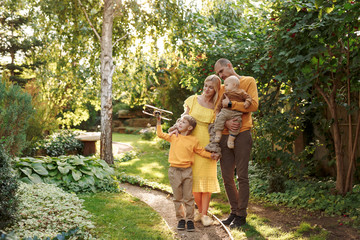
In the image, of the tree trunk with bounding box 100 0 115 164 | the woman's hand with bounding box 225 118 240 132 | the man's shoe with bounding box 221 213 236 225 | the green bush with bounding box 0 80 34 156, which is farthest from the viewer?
the tree trunk with bounding box 100 0 115 164

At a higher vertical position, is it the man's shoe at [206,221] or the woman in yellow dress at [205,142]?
the woman in yellow dress at [205,142]

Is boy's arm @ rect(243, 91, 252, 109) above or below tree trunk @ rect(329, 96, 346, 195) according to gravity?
above

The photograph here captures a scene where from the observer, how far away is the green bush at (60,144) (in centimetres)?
1015

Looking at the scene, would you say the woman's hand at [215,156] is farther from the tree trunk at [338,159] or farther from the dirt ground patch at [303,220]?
the tree trunk at [338,159]

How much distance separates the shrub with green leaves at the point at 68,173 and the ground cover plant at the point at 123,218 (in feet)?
1.23

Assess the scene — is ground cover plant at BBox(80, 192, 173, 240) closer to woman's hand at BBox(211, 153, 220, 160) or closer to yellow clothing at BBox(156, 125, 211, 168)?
yellow clothing at BBox(156, 125, 211, 168)

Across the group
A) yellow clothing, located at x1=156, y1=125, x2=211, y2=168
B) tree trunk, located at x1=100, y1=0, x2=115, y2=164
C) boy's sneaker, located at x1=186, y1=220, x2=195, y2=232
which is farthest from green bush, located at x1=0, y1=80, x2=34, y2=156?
boy's sneaker, located at x1=186, y1=220, x2=195, y2=232

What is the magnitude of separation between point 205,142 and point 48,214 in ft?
7.12

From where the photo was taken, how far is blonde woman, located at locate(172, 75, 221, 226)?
4.11m

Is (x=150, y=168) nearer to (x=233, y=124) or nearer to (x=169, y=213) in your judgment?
(x=169, y=213)

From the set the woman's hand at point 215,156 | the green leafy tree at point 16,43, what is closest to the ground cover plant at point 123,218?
the woman's hand at point 215,156

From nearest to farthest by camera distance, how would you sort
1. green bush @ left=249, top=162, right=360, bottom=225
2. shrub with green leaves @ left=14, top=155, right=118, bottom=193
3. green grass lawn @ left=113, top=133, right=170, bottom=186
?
1. green bush @ left=249, top=162, right=360, bottom=225
2. shrub with green leaves @ left=14, top=155, right=118, bottom=193
3. green grass lawn @ left=113, top=133, right=170, bottom=186

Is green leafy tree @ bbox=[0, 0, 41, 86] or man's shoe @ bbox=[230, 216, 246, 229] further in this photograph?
green leafy tree @ bbox=[0, 0, 41, 86]

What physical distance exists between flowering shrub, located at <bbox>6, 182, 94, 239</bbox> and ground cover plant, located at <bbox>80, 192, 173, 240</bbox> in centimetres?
17
